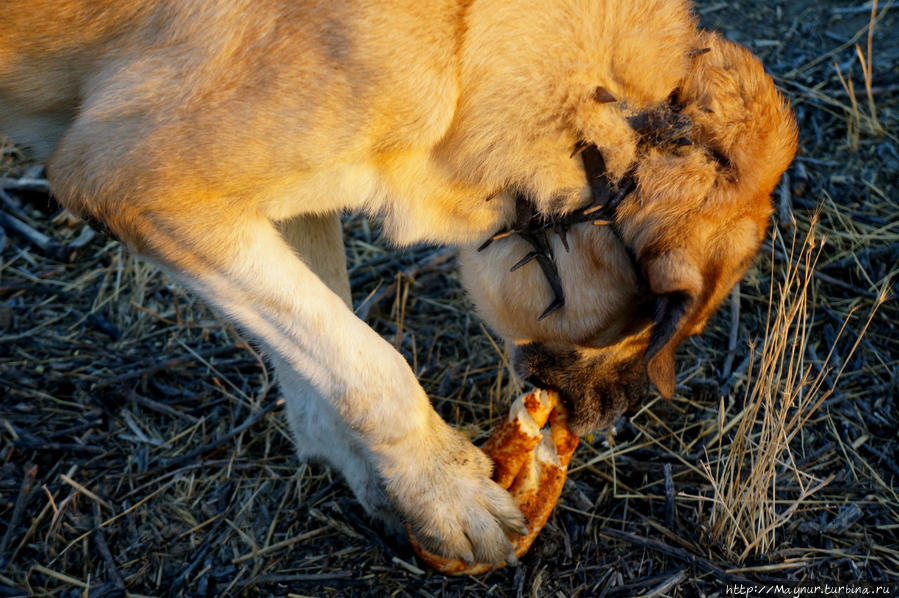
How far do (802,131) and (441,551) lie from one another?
3.42 metres

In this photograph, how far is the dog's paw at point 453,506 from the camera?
2.86m

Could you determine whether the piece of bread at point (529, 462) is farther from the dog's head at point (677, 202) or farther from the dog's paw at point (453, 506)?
the dog's head at point (677, 202)

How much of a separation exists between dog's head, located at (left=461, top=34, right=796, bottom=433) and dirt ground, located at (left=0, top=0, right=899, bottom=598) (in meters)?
0.49

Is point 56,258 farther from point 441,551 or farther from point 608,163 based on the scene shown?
point 608,163

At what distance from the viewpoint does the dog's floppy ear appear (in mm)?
2467

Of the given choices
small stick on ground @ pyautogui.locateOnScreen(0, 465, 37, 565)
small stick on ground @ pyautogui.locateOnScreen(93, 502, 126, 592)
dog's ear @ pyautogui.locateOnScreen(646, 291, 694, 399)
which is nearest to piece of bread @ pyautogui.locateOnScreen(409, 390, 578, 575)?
dog's ear @ pyautogui.locateOnScreen(646, 291, 694, 399)

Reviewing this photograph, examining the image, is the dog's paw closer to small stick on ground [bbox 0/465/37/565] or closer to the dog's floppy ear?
the dog's floppy ear

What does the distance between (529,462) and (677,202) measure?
1093 mm

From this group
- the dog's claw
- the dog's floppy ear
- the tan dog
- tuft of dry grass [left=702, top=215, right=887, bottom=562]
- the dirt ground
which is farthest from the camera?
the dirt ground

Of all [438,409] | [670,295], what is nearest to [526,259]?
[670,295]

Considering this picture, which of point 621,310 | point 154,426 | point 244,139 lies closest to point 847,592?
point 621,310

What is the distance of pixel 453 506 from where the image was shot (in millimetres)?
2887

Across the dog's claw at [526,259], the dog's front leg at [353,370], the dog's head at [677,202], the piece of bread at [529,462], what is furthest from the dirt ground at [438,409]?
the dog's claw at [526,259]

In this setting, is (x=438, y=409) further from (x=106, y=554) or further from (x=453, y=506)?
(x=106, y=554)
